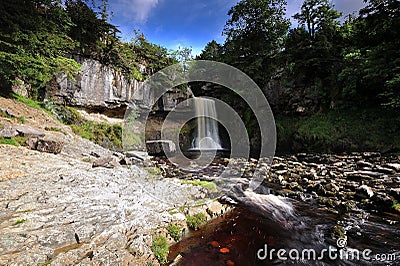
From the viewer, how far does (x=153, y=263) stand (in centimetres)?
224

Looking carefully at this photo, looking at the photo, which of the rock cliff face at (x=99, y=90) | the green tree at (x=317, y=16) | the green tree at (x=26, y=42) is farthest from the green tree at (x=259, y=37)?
the green tree at (x=26, y=42)

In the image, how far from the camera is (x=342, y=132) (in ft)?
43.8

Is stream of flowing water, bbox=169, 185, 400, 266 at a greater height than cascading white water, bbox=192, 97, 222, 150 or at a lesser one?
lesser

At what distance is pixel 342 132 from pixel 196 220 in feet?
46.9

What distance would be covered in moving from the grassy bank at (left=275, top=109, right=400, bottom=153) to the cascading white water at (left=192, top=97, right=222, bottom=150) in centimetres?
634

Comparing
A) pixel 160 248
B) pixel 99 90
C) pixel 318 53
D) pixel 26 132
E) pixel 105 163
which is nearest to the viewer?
pixel 160 248

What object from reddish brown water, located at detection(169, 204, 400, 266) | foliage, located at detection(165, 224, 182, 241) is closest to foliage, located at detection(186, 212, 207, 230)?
reddish brown water, located at detection(169, 204, 400, 266)

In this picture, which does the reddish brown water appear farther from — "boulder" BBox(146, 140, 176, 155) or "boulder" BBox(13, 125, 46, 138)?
"boulder" BBox(146, 140, 176, 155)

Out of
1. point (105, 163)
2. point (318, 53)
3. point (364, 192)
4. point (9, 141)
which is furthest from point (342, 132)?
point (9, 141)

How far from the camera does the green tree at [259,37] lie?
19.5m

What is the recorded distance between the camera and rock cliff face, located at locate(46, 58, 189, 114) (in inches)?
496

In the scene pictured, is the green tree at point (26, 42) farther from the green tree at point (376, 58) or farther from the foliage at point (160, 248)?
the green tree at point (376, 58)

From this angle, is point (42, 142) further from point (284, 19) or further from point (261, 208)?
point (284, 19)

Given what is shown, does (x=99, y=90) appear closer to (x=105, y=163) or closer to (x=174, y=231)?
(x=105, y=163)
